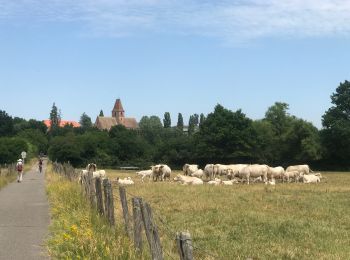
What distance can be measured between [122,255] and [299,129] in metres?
75.6

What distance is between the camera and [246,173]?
124 feet

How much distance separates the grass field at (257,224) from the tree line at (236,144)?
2212 inches

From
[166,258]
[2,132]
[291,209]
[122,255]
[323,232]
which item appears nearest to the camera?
[122,255]

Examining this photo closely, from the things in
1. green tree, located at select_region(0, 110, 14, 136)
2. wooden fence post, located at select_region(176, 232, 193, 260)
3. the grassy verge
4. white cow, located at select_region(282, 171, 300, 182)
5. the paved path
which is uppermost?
green tree, located at select_region(0, 110, 14, 136)

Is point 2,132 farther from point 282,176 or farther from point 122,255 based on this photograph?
point 122,255

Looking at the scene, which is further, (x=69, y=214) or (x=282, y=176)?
(x=282, y=176)

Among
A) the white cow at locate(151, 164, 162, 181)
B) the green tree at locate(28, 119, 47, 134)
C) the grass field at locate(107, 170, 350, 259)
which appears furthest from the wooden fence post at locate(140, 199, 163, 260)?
the green tree at locate(28, 119, 47, 134)

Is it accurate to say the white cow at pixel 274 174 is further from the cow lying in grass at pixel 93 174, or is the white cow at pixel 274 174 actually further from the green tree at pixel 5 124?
the green tree at pixel 5 124

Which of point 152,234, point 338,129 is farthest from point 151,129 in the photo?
point 152,234

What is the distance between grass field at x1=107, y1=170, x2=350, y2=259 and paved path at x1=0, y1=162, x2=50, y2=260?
2.50 metres

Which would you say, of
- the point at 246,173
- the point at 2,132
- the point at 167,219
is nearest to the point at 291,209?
the point at 167,219

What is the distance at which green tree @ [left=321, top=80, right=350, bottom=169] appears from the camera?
76.1 m

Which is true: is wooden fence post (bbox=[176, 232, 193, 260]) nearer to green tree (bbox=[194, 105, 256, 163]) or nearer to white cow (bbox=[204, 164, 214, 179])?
white cow (bbox=[204, 164, 214, 179])

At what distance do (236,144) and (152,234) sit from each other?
78010 mm
